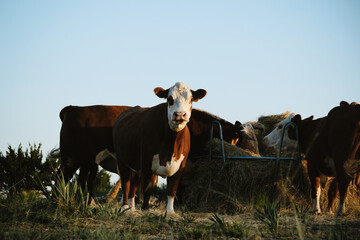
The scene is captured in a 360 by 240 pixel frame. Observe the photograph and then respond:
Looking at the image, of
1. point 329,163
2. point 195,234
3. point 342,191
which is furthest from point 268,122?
point 195,234

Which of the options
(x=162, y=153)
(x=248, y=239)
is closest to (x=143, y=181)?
(x=162, y=153)

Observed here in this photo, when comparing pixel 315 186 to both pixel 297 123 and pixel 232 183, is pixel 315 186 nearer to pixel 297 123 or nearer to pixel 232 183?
pixel 232 183

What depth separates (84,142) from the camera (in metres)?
9.63

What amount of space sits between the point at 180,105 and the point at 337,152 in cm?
288

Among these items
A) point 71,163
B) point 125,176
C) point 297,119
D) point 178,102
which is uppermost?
point 178,102

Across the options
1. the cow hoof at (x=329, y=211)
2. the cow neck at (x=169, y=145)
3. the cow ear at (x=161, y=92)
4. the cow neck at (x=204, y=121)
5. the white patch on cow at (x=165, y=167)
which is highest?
the cow ear at (x=161, y=92)

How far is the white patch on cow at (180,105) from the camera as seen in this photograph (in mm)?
6980

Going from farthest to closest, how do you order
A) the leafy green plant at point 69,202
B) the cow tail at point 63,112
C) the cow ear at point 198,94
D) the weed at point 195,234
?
the cow tail at point 63,112 → the cow ear at point 198,94 → the leafy green plant at point 69,202 → the weed at point 195,234

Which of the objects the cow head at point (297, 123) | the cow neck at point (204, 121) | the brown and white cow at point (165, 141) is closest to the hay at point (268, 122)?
the cow head at point (297, 123)

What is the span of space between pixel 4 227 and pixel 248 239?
2.77 m

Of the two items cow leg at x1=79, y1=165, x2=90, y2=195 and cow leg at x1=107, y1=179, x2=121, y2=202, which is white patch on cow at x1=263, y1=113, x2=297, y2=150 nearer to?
cow leg at x1=107, y1=179, x2=121, y2=202

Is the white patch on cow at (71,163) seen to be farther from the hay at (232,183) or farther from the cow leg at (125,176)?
the hay at (232,183)

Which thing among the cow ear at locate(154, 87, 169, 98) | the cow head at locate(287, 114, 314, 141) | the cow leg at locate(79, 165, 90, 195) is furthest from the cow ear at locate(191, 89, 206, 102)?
the cow leg at locate(79, 165, 90, 195)

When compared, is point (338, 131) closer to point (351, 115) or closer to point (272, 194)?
point (351, 115)
